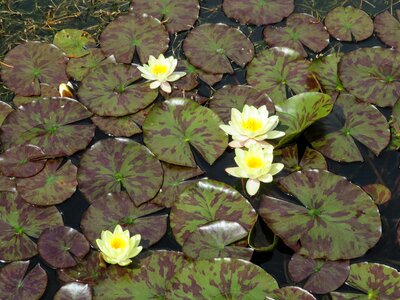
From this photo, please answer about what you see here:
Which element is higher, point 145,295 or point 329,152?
point 329,152

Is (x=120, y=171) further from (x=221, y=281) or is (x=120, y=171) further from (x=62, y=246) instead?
(x=221, y=281)

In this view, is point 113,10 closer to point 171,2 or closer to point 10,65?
point 171,2

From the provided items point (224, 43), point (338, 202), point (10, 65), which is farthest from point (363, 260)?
point (10, 65)

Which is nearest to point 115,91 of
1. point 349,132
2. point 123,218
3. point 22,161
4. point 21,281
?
point 22,161

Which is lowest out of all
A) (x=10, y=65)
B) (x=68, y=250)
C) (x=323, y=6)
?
(x=68, y=250)

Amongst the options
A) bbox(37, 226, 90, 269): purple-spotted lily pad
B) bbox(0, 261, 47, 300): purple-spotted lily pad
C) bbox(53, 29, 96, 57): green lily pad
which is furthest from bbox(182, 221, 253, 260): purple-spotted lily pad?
bbox(53, 29, 96, 57): green lily pad

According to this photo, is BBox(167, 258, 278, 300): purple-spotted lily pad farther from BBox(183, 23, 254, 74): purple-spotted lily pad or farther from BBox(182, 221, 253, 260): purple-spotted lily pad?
BBox(183, 23, 254, 74): purple-spotted lily pad
